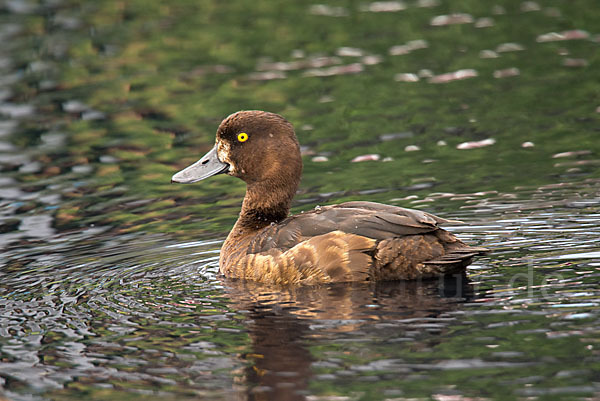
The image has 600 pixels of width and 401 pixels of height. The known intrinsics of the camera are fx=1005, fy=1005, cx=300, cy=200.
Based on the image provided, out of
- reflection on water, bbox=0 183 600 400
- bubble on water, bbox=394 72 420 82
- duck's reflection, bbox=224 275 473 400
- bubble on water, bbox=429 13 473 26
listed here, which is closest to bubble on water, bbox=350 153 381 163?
reflection on water, bbox=0 183 600 400

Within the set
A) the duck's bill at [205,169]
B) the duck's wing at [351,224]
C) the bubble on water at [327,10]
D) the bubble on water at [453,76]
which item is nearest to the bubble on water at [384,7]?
the bubble on water at [327,10]

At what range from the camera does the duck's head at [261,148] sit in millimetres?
8672

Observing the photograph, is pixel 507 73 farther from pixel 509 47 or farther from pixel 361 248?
pixel 361 248

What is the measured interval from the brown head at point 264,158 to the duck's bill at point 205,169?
133 millimetres

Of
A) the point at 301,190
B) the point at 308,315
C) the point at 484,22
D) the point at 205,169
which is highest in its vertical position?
the point at 484,22

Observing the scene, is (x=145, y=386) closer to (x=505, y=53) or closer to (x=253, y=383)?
(x=253, y=383)

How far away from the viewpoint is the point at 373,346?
6.10 m

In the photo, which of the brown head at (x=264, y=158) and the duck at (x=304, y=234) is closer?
the duck at (x=304, y=234)

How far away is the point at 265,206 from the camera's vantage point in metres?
8.77

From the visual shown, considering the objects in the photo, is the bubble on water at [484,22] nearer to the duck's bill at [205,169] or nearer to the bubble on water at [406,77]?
the bubble on water at [406,77]

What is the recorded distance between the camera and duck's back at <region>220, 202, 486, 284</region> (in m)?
7.41

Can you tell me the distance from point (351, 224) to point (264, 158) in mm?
1446

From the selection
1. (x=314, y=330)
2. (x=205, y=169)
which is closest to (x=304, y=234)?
(x=314, y=330)

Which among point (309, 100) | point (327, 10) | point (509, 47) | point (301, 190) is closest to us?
point (301, 190)
